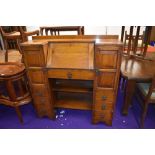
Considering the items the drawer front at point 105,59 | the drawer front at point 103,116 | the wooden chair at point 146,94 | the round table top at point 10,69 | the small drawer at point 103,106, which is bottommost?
the drawer front at point 103,116

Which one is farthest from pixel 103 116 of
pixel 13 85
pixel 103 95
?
pixel 13 85

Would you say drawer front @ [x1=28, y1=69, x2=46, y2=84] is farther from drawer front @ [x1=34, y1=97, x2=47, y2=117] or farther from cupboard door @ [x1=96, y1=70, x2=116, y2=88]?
cupboard door @ [x1=96, y1=70, x2=116, y2=88]

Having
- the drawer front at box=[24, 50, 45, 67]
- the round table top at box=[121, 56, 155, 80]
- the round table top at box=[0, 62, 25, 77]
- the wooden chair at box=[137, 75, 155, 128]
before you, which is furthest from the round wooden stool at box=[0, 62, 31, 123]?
the wooden chair at box=[137, 75, 155, 128]

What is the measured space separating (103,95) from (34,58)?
2.80ft

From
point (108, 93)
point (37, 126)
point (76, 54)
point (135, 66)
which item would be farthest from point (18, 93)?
point (135, 66)

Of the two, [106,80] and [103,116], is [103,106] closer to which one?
[103,116]

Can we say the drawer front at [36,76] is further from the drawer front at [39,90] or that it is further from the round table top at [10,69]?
the round table top at [10,69]

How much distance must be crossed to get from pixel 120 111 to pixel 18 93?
1524 millimetres

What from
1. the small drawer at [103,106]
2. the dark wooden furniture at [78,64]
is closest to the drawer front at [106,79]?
the dark wooden furniture at [78,64]

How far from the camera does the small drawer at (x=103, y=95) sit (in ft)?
4.80

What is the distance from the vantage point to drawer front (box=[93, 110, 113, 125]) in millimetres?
1643

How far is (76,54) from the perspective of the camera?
1399mm

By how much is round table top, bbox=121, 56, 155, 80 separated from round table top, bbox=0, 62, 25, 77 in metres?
1.28
